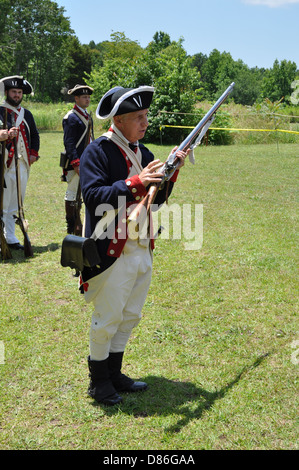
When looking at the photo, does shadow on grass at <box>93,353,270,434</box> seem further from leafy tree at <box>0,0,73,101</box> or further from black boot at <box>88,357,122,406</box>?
leafy tree at <box>0,0,73,101</box>

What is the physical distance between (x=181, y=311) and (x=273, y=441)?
2211mm

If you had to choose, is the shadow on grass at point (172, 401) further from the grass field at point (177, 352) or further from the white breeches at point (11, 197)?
the white breeches at point (11, 197)

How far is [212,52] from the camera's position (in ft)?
344

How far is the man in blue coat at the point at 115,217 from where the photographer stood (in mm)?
3166

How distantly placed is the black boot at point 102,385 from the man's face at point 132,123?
5.60 feet

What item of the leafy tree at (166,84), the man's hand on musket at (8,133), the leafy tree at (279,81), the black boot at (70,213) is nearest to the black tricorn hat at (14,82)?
the man's hand on musket at (8,133)

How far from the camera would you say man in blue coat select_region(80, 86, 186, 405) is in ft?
10.4

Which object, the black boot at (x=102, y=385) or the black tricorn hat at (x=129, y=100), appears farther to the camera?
the black boot at (x=102, y=385)

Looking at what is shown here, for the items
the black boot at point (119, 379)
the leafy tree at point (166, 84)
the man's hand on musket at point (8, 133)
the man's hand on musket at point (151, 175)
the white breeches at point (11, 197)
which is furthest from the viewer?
the leafy tree at point (166, 84)

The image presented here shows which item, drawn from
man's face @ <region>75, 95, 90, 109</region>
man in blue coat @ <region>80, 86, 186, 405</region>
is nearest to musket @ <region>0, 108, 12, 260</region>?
man's face @ <region>75, 95, 90, 109</region>

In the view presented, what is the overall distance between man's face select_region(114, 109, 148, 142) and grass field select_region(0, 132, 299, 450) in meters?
2.04

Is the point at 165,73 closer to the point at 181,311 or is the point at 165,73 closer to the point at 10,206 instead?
the point at 10,206
